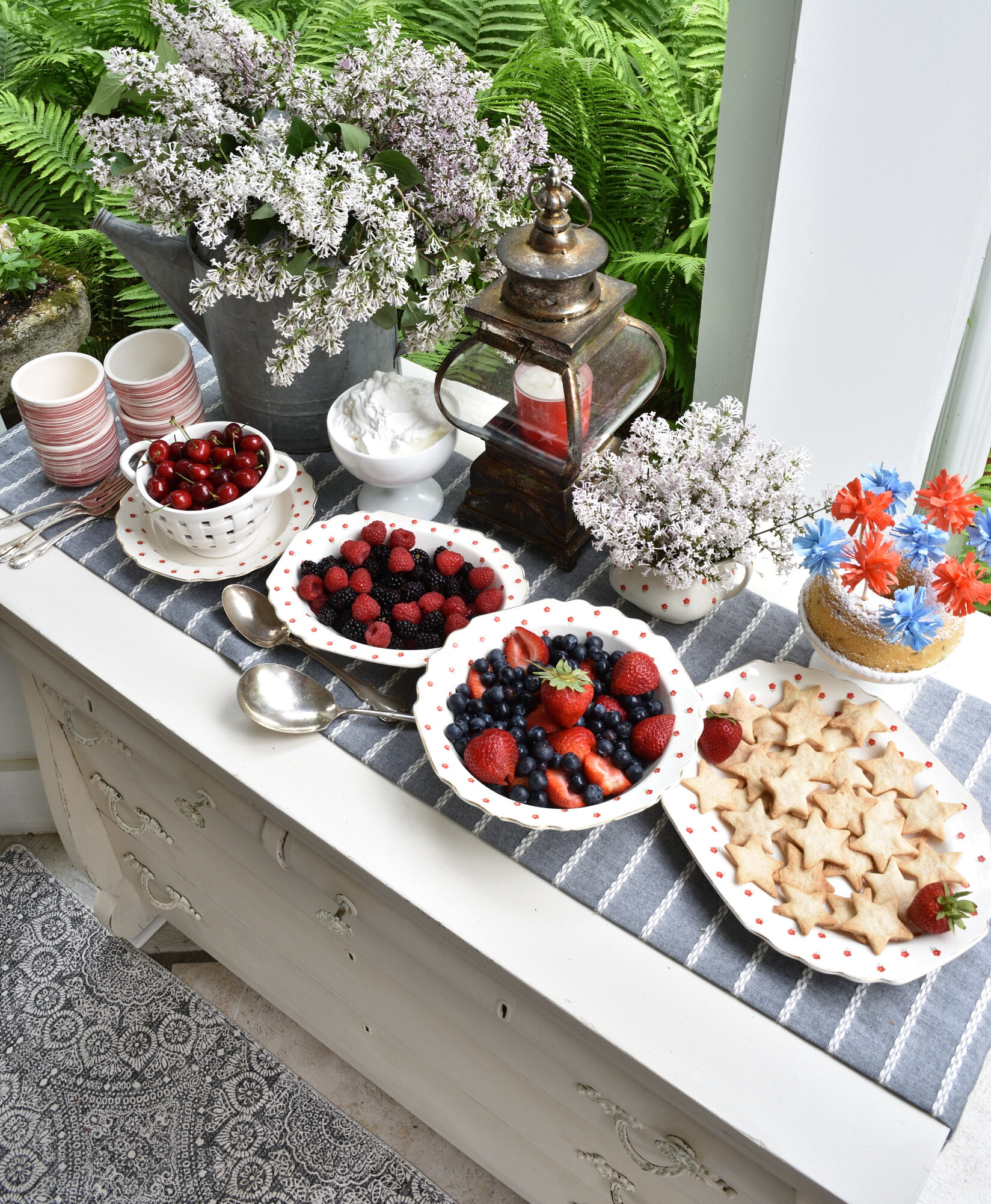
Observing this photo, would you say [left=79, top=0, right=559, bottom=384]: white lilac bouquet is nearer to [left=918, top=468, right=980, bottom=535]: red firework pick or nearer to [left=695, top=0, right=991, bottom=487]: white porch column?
[left=695, top=0, right=991, bottom=487]: white porch column

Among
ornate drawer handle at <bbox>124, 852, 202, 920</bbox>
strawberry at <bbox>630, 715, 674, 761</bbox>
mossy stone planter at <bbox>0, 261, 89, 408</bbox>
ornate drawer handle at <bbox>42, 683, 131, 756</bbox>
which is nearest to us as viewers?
strawberry at <bbox>630, 715, 674, 761</bbox>

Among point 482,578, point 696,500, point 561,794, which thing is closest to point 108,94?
point 482,578

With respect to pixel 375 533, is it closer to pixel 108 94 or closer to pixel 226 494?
pixel 226 494

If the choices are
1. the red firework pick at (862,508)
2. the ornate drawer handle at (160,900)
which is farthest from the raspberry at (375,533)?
the ornate drawer handle at (160,900)

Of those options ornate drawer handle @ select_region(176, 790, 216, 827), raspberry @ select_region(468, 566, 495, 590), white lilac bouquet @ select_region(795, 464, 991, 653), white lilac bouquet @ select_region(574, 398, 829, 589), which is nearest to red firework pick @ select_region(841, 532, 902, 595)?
white lilac bouquet @ select_region(795, 464, 991, 653)

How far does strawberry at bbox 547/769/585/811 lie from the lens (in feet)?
2.76

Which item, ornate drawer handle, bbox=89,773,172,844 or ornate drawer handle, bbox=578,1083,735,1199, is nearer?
ornate drawer handle, bbox=578,1083,735,1199

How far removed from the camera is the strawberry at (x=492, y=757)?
0.84 meters

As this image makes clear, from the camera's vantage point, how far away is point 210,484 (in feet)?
3.51

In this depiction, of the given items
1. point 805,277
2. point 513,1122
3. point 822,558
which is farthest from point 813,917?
point 805,277

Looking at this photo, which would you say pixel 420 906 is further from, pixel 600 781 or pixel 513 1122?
pixel 513 1122

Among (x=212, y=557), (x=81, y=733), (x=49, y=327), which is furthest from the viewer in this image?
(x=49, y=327)

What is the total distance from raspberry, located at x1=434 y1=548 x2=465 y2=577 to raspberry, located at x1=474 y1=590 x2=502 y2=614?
49 millimetres

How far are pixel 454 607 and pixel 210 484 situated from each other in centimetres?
31
